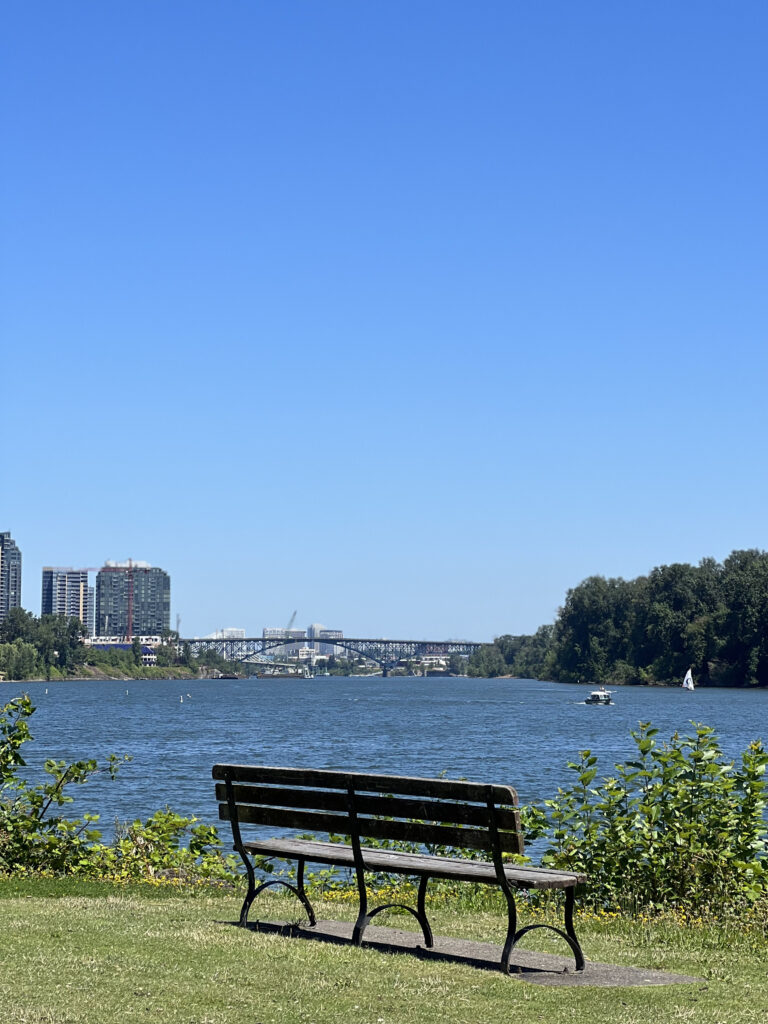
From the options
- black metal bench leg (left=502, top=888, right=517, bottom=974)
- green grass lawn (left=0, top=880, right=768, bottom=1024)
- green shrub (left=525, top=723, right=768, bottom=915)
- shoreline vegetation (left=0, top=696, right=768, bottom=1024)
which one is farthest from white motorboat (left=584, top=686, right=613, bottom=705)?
black metal bench leg (left=502, top=888, right=517, bottom=974)

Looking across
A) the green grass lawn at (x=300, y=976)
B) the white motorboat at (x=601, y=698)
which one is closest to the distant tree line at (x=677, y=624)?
the white motorboat at (x=601, y=698)

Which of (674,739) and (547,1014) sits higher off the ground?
(674,739)

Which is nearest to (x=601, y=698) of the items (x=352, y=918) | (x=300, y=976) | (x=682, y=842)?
Answer: (x=682, y=842)

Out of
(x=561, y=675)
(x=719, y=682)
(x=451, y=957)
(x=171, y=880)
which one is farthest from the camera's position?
(x=561, y=675)

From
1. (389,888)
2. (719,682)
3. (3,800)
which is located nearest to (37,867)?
(3,800)

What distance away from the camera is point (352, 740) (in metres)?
52.8

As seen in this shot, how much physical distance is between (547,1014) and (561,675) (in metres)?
153

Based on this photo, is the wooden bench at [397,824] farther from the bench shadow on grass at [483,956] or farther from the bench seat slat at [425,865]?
the bench shadow on grass at [483,956]

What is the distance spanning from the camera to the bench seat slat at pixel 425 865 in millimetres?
7508

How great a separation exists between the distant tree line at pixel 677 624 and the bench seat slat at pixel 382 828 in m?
120

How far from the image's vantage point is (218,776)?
921 centimetres

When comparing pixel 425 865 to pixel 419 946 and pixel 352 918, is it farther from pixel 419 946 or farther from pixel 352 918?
pixel 352 918

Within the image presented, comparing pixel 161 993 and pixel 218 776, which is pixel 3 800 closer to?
pixel 218 776

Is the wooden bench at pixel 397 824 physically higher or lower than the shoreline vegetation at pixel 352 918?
higher
